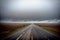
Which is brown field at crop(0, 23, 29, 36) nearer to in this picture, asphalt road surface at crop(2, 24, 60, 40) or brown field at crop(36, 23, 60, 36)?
asphalt road surface at crop(2, 24, 60, 40)

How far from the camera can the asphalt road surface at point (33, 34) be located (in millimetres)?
1669

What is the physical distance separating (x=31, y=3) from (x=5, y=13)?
59cm

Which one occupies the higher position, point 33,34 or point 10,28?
point 10,28

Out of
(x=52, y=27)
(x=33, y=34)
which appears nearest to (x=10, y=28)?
(x=33, y=34)

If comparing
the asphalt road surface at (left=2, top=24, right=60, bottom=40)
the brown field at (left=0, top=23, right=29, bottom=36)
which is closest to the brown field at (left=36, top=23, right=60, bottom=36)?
the asphalt road surface at (left=2, top=24, right=60, bottom=40)

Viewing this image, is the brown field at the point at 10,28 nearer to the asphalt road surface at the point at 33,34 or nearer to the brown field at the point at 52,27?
the asphalt road surface at the point at 33,34

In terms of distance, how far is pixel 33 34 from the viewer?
5.50 feet

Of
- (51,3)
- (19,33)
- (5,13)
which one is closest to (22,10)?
(5,13)

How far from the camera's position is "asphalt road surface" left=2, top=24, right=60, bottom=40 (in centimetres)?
167

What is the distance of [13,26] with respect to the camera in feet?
5.54

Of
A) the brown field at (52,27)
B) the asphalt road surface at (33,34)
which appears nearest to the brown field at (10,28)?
the asphalt road surface at (33,34)

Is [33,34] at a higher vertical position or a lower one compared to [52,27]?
lower

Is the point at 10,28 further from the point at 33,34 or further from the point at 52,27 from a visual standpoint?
the point at 52,27

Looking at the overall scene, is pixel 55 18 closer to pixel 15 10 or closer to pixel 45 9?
pixel 45 9
